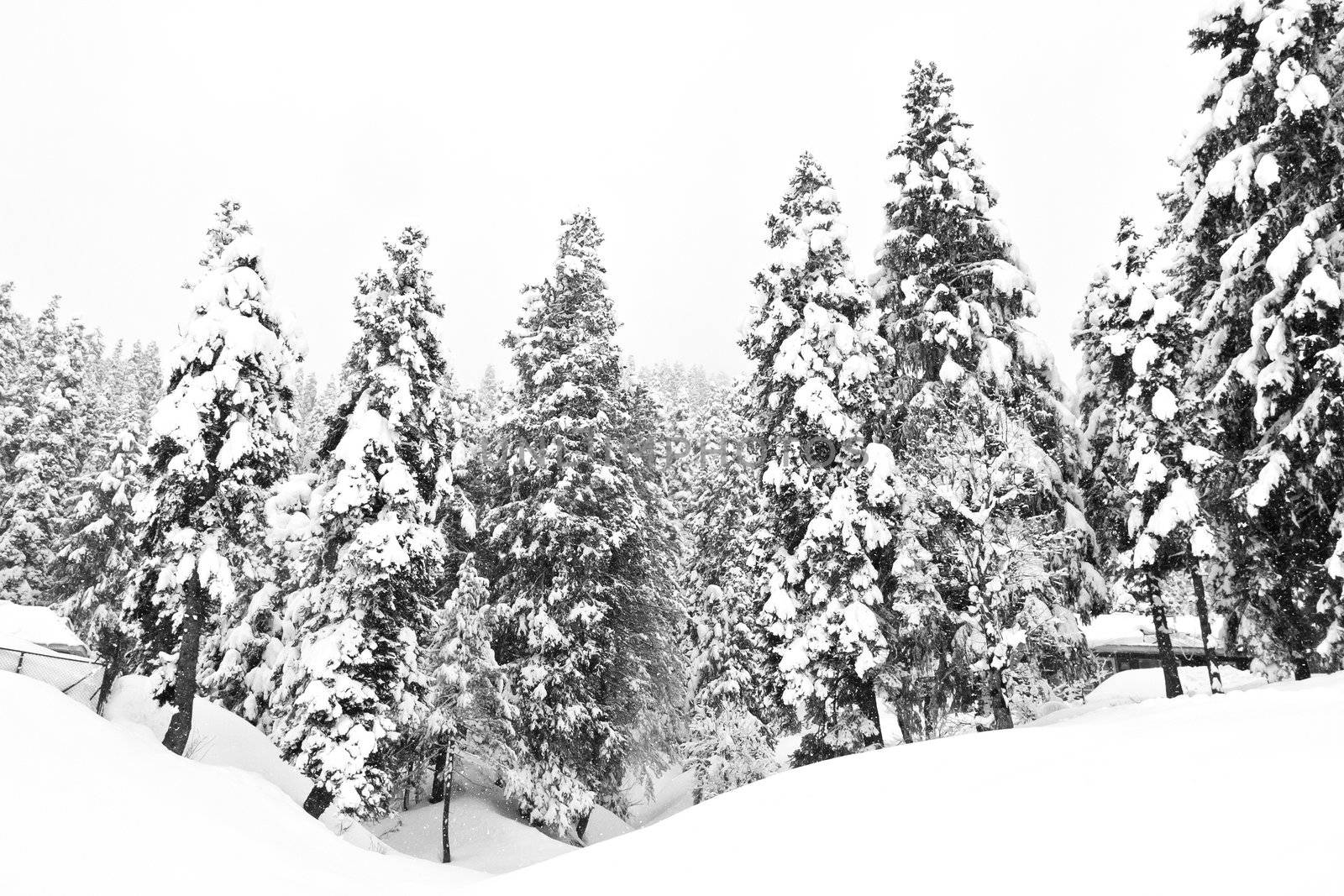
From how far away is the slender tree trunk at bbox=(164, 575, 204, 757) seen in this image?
63.0ft

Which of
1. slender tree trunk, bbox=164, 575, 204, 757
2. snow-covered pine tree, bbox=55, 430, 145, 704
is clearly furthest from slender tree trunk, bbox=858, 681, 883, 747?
snow-covered pine tree, bbox=55, 430, 145, 704

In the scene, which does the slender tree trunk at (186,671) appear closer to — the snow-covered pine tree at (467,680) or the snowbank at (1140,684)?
the snow-covered pine tree at (467,680)

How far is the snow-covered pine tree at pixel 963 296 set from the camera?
60.4ft

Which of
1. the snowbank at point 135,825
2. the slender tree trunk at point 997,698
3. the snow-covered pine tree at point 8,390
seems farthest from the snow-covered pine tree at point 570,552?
the snow-covered pine tree at point 8,390

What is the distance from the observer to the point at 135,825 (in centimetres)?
1101

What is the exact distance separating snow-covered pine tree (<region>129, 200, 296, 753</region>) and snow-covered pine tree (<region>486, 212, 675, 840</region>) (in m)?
7.38

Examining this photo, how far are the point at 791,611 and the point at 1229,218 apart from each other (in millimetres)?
12887

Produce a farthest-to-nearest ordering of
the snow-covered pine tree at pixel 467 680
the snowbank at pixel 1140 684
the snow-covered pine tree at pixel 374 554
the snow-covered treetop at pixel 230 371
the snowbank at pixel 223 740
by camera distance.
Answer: the snowbank at pixel 1140 684 < the snow-covered pine tree at pixel 467 680 < the snowbank at pixel 223 740 < the snow-covered pine tree at pixel 374 554 < the snow-covered treetop at pixel 230 371

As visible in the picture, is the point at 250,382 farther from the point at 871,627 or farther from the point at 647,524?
the point at 871,627

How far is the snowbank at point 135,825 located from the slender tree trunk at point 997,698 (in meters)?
11.2

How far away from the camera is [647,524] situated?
2750 centimetres

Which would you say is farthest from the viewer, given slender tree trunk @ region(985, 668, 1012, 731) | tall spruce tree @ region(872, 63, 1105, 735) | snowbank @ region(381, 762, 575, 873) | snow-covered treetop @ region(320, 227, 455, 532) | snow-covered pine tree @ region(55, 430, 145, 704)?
snow-covered pine tree @ region(55, 430, 145, 704)

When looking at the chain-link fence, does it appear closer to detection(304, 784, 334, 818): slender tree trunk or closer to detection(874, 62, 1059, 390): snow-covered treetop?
detection(304, 784, 334, 818): slender tree trunk

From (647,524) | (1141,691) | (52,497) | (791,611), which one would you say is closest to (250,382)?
(647,524)
